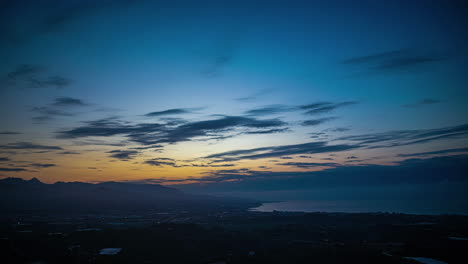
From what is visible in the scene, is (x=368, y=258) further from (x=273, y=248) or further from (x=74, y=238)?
(x=74, y=238)

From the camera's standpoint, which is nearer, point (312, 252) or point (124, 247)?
point (312, 252)

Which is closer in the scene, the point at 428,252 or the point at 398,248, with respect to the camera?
the point at 428,252

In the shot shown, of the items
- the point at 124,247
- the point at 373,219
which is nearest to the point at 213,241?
the point at 124,247

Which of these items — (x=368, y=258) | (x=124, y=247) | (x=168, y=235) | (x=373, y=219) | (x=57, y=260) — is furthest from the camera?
(x=373, y=219)

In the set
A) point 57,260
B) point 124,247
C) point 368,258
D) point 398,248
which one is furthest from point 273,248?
point 57,260

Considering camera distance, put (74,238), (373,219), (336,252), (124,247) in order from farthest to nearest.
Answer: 1. (373,219)
2. (74,238)
3. (124,247)
4. (336,252)

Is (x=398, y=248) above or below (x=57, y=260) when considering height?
below

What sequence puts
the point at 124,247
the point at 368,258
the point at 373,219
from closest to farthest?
the point at 368,258
the point at 124,247
the point at 373,219

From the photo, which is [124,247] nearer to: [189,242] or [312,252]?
[189,242]

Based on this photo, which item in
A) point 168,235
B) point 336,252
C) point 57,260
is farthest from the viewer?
point 168,235
